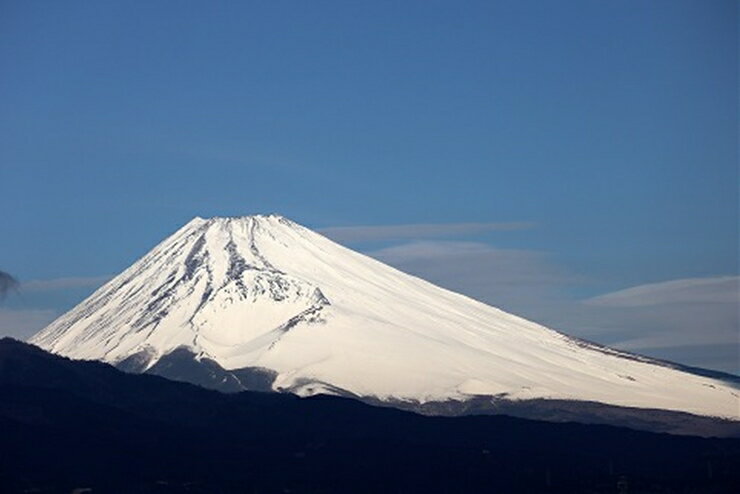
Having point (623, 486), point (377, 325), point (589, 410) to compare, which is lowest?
point (623, 486)

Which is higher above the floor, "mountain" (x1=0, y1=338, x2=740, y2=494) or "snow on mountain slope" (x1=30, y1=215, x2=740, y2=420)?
"snow on mountain slope" (x1=30, y1=215, x2=740, y2=420)

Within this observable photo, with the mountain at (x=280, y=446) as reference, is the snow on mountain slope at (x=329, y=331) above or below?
above

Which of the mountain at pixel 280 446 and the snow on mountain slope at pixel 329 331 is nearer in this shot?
the mountain at pixel 280 446

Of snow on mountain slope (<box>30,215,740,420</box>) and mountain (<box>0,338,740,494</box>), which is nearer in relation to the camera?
mountain (<box>0,338,740,494</box>)

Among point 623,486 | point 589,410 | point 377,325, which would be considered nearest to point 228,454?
point 623,486

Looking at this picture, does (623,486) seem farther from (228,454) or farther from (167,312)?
(167,312)
